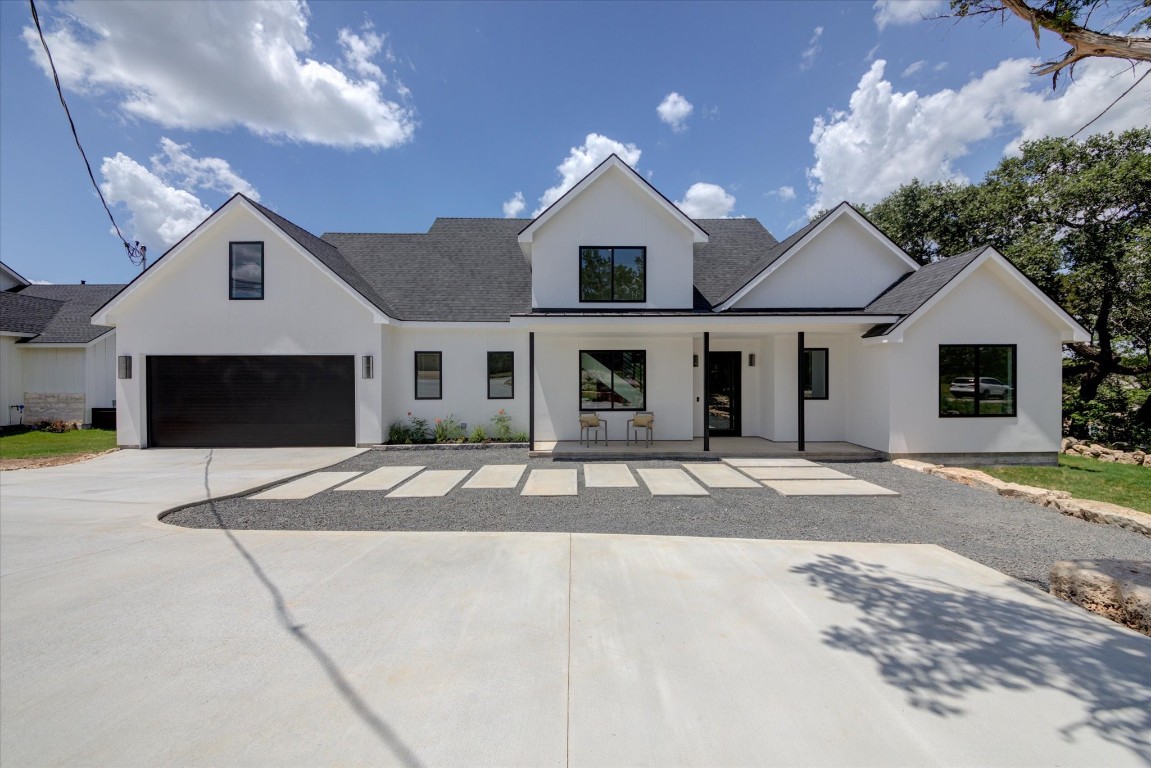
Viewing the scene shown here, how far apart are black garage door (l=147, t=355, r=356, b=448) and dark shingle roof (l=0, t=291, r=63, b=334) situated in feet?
31.6

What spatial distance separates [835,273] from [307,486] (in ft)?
44.5

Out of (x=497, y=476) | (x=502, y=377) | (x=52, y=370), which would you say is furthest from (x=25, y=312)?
(x=497, y=476)

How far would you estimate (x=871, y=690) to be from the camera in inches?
113

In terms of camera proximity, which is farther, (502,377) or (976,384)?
(502,377)

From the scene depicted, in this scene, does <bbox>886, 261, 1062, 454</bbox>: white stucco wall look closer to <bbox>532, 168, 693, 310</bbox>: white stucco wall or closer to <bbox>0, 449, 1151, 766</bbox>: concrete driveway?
<bbox>532, 168, 693, 310</bbox>: white stucco wall

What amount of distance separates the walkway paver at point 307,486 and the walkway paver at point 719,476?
6.87m

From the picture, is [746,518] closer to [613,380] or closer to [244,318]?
[613,380]

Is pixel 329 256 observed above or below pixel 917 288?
above

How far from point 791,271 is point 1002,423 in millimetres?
5981

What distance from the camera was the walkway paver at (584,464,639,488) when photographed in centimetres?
850

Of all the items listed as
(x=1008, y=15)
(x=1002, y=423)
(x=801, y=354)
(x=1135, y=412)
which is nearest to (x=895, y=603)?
(x=1008, y=15)

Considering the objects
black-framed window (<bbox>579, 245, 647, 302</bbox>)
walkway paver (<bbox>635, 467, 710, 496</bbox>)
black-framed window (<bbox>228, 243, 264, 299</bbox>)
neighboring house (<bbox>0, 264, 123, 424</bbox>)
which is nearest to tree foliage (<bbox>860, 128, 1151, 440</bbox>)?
black-framed window (<bbox>579, 245, 647, 302</bbox>)

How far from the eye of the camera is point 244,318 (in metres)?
12.8

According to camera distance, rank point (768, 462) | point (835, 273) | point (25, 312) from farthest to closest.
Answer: point (25, 312) < point (835, 273) < point (768, 462)
